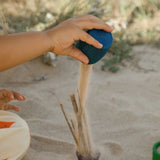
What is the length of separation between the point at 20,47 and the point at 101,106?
120cm

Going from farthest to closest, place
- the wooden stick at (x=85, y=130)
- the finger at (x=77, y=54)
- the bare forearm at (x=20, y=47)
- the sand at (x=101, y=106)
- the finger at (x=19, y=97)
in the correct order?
1. the sand at (x=101, y=106)
2. the finger at (x=19, y=97)
3. the wooden stick at (x=85, y=130)
4. the finger at (x=77, y=54)
5. the bare forearm at (x=20, y=47)

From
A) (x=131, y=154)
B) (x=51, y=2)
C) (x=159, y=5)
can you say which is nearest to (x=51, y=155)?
(x=131, y=154)

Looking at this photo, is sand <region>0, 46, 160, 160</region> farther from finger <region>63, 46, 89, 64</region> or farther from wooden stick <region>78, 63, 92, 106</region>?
finger <region>63, 46, 89, 64</region>

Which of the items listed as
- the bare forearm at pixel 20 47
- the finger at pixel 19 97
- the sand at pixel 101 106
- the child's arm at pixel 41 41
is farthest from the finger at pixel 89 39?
the sand at pixel 101 106

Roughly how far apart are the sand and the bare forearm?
0.68 metres

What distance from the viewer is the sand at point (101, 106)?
1623mm

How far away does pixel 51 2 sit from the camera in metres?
4.06

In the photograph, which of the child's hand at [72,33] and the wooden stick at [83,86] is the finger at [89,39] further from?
the wooden stick at [83,86]

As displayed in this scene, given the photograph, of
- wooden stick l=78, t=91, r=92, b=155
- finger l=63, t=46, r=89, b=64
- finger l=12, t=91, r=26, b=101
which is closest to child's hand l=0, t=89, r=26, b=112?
finger l=12, t=91, r=26, b=101

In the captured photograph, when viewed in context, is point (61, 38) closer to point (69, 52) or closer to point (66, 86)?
point (69, 52)

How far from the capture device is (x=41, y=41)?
3.54 ft

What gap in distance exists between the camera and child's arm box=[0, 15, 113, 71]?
1054mm

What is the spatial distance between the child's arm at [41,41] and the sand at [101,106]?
694mm

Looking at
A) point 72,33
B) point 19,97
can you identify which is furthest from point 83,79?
point 19,97
